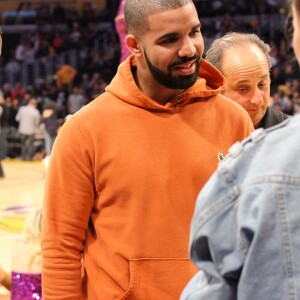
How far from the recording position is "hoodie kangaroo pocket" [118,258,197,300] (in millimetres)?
1942

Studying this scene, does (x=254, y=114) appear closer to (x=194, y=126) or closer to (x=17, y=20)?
(x=194, y=126)

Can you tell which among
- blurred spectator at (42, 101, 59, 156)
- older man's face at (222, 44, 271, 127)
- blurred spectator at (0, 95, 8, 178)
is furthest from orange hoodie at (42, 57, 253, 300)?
blurred spectator at (42, 101, 59, 156)

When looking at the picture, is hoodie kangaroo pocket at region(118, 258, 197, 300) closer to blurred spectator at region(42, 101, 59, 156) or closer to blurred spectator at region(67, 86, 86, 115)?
blurred spectator at region(42, 101, 59, 156)

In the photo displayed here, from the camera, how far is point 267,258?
101 centimetres

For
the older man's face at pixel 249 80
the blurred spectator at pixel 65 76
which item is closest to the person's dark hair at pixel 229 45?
the older man's face at pixel 249 80

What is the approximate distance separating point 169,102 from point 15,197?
7946 millimetres

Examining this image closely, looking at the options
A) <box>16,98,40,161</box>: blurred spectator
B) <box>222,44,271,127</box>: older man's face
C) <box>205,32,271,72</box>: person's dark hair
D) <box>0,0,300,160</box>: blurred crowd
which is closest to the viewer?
<box>222,44,271,127</box>: older man's face

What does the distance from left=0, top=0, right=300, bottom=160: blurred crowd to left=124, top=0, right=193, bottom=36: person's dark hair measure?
14.4m

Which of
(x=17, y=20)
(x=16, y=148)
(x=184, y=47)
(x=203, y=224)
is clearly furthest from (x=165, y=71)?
(x=17, y=20)

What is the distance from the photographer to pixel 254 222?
1.00m

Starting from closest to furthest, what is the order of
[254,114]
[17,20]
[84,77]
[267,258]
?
[267,258]
[254,114]
[84,77]
[17,20]

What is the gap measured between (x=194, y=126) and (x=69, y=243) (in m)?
0.52

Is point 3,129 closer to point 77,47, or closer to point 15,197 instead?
point 15,197

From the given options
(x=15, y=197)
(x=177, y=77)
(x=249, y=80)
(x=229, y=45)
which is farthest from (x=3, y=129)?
(x=177, y=77)
